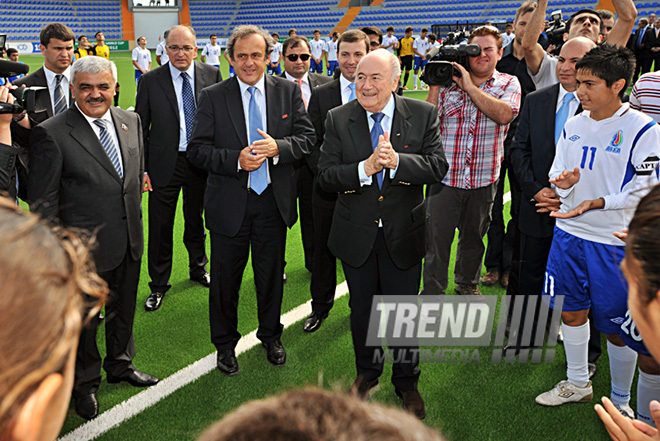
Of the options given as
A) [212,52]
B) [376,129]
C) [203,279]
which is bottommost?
[203,279]

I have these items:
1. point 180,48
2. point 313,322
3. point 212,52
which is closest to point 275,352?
point 313,322

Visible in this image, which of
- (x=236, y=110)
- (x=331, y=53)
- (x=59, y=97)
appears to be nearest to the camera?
(x=236, y=110)

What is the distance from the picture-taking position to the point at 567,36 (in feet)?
15.3

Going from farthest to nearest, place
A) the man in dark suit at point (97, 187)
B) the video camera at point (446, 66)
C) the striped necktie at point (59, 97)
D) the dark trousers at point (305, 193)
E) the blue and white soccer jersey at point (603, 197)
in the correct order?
the dark trousers at point (305, 193) < the striped necktie at point (59, 97) < the video camera at point (446, 66) < the man in dark suit at point (97, 187) < the blue and white soccer jersey at point (603, 197)

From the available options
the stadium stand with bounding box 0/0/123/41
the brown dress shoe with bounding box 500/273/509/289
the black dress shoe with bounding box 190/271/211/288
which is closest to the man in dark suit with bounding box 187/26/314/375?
the black dress shoe with bounding box 190/271/211/288

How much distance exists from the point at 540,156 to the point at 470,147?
67 centimetres

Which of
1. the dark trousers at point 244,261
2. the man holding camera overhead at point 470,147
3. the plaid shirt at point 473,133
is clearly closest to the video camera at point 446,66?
the man holding camera overhead at point 470,147

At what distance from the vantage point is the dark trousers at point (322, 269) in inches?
170

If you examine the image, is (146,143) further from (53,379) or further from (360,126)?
(53,379)

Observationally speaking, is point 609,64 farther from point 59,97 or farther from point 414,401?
point 59,97

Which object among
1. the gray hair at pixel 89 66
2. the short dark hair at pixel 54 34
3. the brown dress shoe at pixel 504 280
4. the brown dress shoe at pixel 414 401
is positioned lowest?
the brown dress shoe at pixel 414 401

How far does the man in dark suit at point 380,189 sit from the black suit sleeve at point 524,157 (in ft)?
2.27

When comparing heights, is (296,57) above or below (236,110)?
above

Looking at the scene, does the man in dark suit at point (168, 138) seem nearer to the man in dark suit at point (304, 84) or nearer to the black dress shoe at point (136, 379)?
the man in dark suit at point (304, 84)
